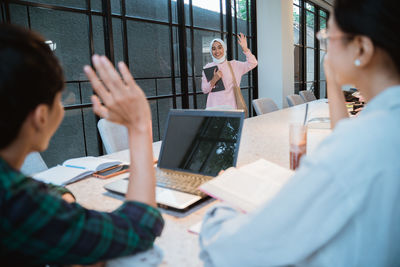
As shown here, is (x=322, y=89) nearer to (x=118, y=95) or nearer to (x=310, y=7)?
(x=310, y=7)

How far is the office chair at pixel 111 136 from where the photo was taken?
1984 mm

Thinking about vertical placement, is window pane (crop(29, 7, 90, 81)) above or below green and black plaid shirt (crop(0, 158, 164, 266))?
above

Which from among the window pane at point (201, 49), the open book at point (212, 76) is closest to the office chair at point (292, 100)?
the open book at point (212, 76)

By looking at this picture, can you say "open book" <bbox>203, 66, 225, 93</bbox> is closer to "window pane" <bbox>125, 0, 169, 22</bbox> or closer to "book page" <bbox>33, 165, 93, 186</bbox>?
"window pane" <bbox>125, 0, 169, 22</bbox>

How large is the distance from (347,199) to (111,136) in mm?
1738

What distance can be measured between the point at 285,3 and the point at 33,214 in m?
6.39

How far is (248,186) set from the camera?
846 mm

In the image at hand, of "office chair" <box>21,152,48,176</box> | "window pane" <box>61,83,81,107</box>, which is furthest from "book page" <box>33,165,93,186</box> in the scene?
"window pane" <box>61,83,81,107</box>

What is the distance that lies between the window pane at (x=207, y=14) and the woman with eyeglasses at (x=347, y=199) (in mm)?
4262

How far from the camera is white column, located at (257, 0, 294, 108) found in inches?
235

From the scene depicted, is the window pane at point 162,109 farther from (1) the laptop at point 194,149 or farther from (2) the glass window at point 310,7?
(2) the glass window at point 310,7

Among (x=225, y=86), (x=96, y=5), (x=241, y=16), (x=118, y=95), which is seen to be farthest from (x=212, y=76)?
(x=118, y=95)

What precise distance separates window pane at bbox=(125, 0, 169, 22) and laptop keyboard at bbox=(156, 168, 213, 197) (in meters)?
2.94

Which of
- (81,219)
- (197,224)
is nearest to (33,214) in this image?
(81,219)
